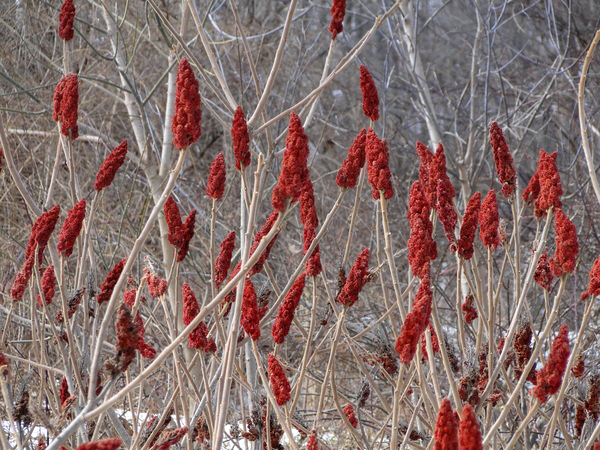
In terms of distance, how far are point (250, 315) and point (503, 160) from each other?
0.89m

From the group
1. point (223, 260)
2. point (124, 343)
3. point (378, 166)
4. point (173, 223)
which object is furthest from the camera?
point (223, 260)

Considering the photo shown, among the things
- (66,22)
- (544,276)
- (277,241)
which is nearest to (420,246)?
(544,276)

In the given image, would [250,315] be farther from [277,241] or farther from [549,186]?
[277,241]

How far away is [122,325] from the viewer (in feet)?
4.49

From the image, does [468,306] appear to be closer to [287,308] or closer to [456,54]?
[287,308]

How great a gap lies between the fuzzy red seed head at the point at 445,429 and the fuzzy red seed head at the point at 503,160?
→ 1080mm

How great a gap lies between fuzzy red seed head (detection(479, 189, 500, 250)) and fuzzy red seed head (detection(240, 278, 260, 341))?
26.1 inches

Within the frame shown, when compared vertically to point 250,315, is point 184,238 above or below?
above

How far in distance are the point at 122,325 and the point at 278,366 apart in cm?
63

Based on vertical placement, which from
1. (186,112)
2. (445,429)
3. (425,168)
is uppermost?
(186,112)

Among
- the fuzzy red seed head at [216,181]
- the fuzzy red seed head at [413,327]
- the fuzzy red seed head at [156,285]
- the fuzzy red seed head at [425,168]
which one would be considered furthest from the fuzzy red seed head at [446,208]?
the fuzzy red seed head at [156,285]

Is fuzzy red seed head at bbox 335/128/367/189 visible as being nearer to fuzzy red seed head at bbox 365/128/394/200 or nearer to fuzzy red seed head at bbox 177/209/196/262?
fuzzy red seed head at bbox 365/128/394/200

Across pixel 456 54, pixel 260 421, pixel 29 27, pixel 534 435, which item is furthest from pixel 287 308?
pixel 456 54

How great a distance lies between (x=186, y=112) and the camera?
5.15 feet
